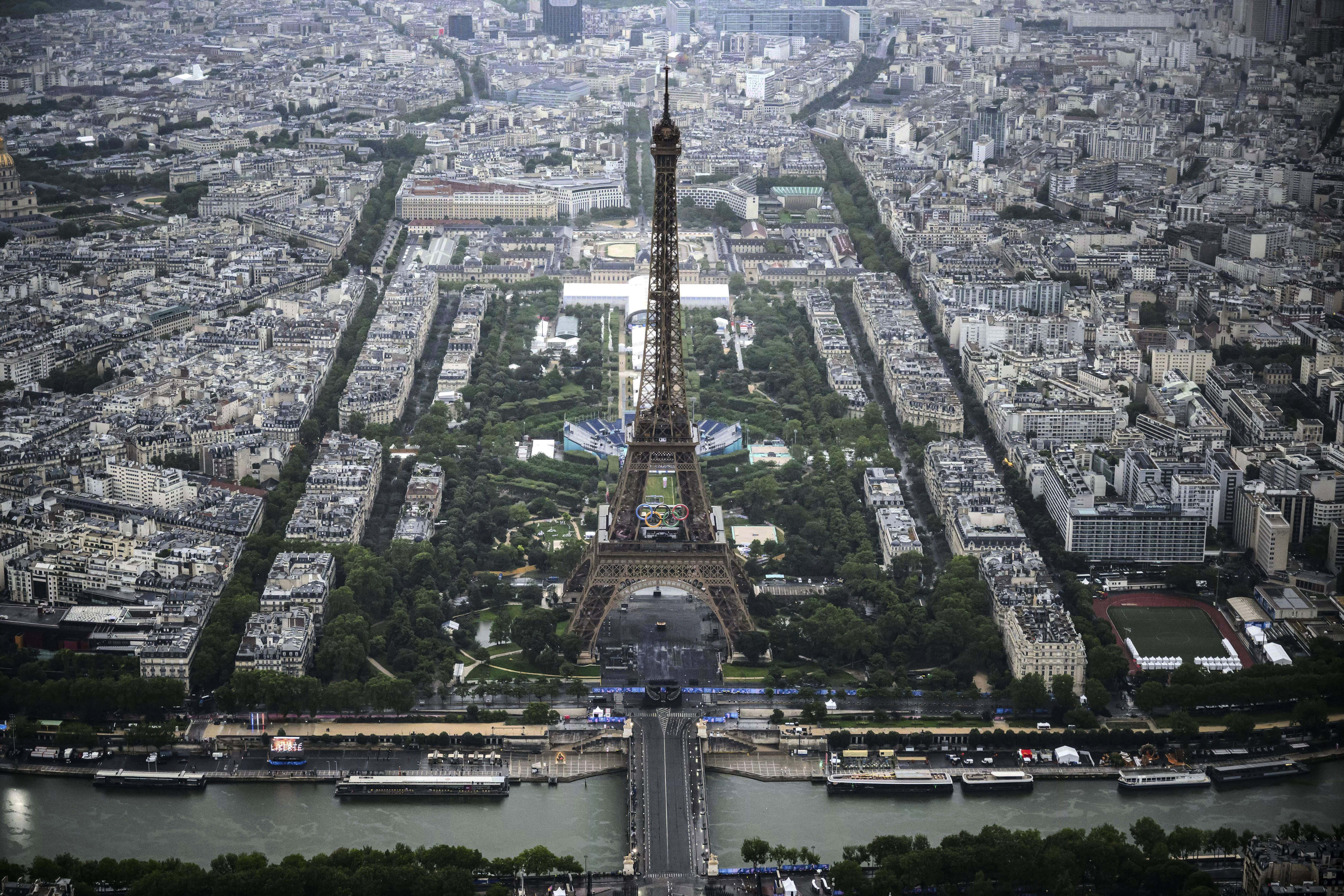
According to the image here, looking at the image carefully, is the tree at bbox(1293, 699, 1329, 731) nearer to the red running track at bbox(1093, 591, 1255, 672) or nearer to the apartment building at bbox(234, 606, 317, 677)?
the red running track at bbox(1093, 591, 1255, 672)

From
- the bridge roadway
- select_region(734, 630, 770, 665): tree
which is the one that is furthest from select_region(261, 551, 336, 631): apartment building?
Answer: select_region(734, 630, 770, 665): tree

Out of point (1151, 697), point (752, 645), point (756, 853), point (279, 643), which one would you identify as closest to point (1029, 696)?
point (1151, 697)

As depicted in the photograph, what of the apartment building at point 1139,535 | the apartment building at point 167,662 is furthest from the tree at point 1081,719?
the apartment building at point 167,662

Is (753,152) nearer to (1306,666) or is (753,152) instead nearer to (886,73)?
(886,73)

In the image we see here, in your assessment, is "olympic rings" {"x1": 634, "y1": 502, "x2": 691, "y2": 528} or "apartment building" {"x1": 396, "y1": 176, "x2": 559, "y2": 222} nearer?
"olympic rings" {"x1": 634, "y1": 502, "x2": 691, "y2": 528}

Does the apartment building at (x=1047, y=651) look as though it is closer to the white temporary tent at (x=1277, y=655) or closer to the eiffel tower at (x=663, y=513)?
the white temporary tent at (x=1277, y=655)

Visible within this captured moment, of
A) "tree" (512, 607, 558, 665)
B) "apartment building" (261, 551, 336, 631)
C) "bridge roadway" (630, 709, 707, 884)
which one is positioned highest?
"apartment building" (261, 551, 336, 631)

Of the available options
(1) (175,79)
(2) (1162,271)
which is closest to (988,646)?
(2) (1162,271)
